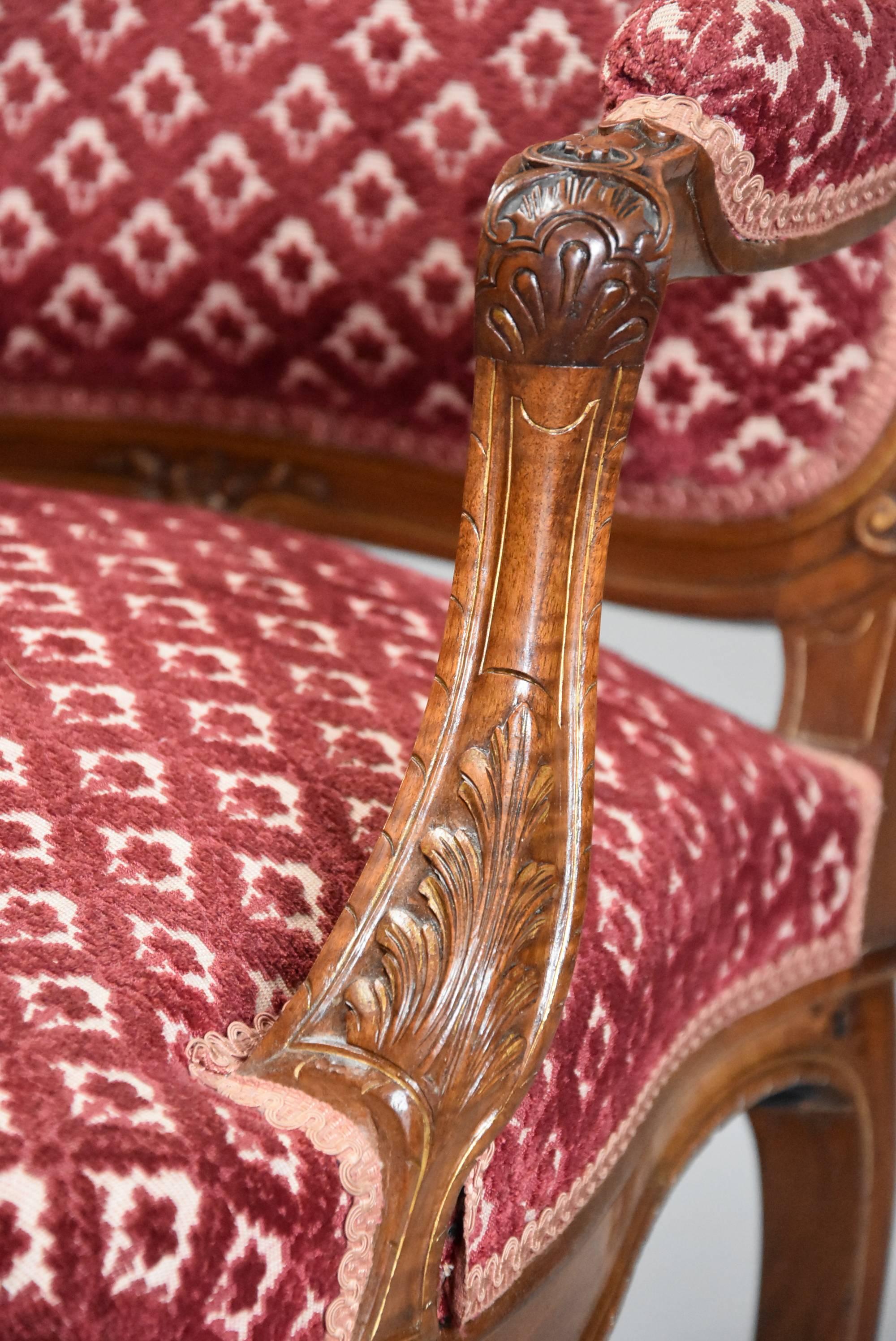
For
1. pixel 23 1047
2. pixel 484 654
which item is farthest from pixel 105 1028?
pixel 484 654

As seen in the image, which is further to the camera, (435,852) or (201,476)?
(201,476)

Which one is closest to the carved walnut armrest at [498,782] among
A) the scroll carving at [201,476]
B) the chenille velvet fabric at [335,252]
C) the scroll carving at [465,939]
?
the scroll carving at [465,939]

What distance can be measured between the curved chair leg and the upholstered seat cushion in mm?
121

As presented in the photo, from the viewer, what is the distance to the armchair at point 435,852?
36cm

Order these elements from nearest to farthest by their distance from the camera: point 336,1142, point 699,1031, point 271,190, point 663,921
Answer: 1. point 336,1142
2. point 663,921
3. point 699,1031
4. point 271,190

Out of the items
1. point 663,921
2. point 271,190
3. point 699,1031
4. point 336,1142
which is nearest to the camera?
point 336,1142

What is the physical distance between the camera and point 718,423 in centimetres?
82

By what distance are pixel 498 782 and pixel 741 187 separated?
0.21 m

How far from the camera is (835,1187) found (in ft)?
2.95

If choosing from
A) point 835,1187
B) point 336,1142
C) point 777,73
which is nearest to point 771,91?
point 777,73

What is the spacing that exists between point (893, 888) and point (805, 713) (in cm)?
11

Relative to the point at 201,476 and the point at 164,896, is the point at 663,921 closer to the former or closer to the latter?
the point at 164,896

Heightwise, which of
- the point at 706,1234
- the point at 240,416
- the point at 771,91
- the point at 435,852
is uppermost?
the point at 771,91

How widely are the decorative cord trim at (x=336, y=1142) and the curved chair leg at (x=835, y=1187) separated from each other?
0.51 metres
